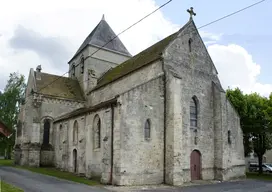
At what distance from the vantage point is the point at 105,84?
1080 inches

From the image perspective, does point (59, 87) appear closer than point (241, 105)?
No

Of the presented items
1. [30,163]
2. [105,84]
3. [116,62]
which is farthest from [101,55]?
[30,163]

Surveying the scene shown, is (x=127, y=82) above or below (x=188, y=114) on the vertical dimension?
above

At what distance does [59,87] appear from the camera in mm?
34469

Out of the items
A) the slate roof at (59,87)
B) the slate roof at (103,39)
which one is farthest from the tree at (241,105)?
the slate roof at (59,87)

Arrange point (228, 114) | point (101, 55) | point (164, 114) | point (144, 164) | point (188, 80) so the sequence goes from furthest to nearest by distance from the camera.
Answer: point (101, 55) < point (228, 114) < point (188, 80) < point (164, 114) < point (144, 164)

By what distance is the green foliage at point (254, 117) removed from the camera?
100ft

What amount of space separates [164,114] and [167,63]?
13.2ft

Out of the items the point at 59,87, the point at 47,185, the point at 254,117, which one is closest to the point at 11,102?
the point at 59,87

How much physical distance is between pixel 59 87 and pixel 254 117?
23413 mm

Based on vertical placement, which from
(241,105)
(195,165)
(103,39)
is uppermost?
(103,39)

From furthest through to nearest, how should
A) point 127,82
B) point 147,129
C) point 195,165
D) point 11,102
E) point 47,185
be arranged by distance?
point 11,102, point 127,82, point 195,165, point 147,129, point 47,185

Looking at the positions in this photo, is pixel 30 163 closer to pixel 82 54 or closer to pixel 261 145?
pixel 82 54

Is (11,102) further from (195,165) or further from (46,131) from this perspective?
(195,165)
